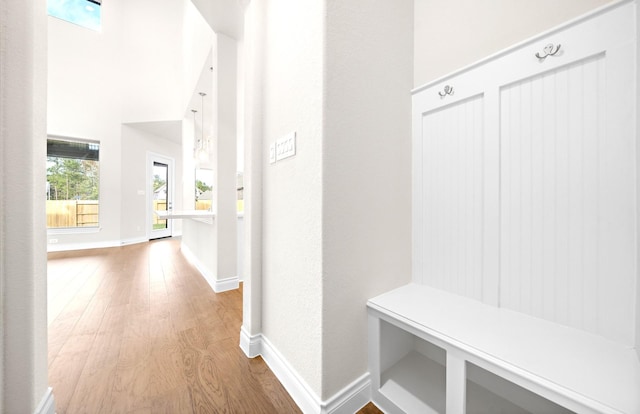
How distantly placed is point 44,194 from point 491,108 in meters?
2.10

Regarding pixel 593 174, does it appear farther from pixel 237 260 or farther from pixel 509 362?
pixel 237 260

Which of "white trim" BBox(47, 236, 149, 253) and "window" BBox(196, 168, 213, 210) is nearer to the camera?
"white trim" BBox(47, 236, 149, 253)

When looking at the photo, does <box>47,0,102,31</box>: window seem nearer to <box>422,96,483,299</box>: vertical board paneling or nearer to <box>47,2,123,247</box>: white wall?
<box>47,2,123,247</box>: white wall

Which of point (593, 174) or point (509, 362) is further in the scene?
point (593, 174)

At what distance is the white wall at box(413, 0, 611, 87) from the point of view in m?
0.99

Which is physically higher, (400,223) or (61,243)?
(400,223)

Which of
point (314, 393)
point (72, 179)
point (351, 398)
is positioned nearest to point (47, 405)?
point (314, 393)

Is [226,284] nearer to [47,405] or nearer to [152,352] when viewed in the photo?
[152,352]

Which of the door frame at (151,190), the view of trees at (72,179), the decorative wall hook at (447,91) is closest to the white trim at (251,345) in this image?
the decorative wall hook at (447,91)

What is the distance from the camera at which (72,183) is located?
5.05m

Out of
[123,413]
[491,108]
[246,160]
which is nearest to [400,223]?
[491,108]

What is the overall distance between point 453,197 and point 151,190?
23.1 ft

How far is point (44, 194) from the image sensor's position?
108 centimetres

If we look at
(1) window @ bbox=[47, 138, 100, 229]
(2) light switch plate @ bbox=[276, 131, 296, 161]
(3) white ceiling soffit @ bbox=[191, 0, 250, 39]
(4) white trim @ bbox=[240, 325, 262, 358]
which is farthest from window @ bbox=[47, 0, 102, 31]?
(4) white trim @ bbox=[240, 325, 262, 358]
